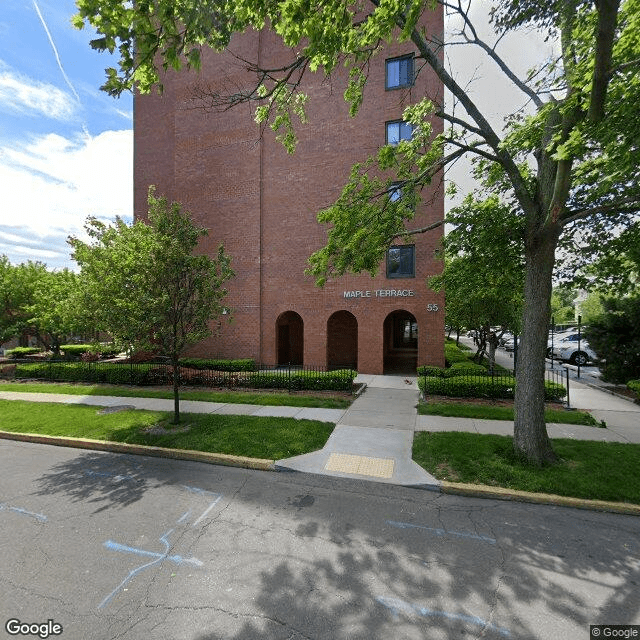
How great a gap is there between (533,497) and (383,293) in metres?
12.7

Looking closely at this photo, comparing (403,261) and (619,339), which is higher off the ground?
(403,261)

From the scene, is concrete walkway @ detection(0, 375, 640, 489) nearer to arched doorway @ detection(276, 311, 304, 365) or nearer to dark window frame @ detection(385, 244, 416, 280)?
dark window frame @ detection(385, 244, 416, 280)

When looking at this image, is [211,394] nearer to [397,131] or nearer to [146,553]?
[146,553]

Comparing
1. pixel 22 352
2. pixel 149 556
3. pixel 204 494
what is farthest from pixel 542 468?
pixel 22 352

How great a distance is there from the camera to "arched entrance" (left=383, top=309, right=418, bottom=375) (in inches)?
767

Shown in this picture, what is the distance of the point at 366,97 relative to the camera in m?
17.0

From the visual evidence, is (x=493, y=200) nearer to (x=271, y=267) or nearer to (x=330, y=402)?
(x=330, y=402)

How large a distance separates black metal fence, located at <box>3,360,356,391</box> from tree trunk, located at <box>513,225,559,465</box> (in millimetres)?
6333

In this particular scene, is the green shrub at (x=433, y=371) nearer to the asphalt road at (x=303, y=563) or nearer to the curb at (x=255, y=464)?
the curb at (x=255, y=464)

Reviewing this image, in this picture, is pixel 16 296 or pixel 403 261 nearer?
pixel 403 261

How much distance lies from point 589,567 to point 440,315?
13234mm

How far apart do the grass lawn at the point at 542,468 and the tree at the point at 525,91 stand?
43 cm

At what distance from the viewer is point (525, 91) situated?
684cm

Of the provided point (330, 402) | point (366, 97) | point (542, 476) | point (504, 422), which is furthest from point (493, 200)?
point (366, 97)
